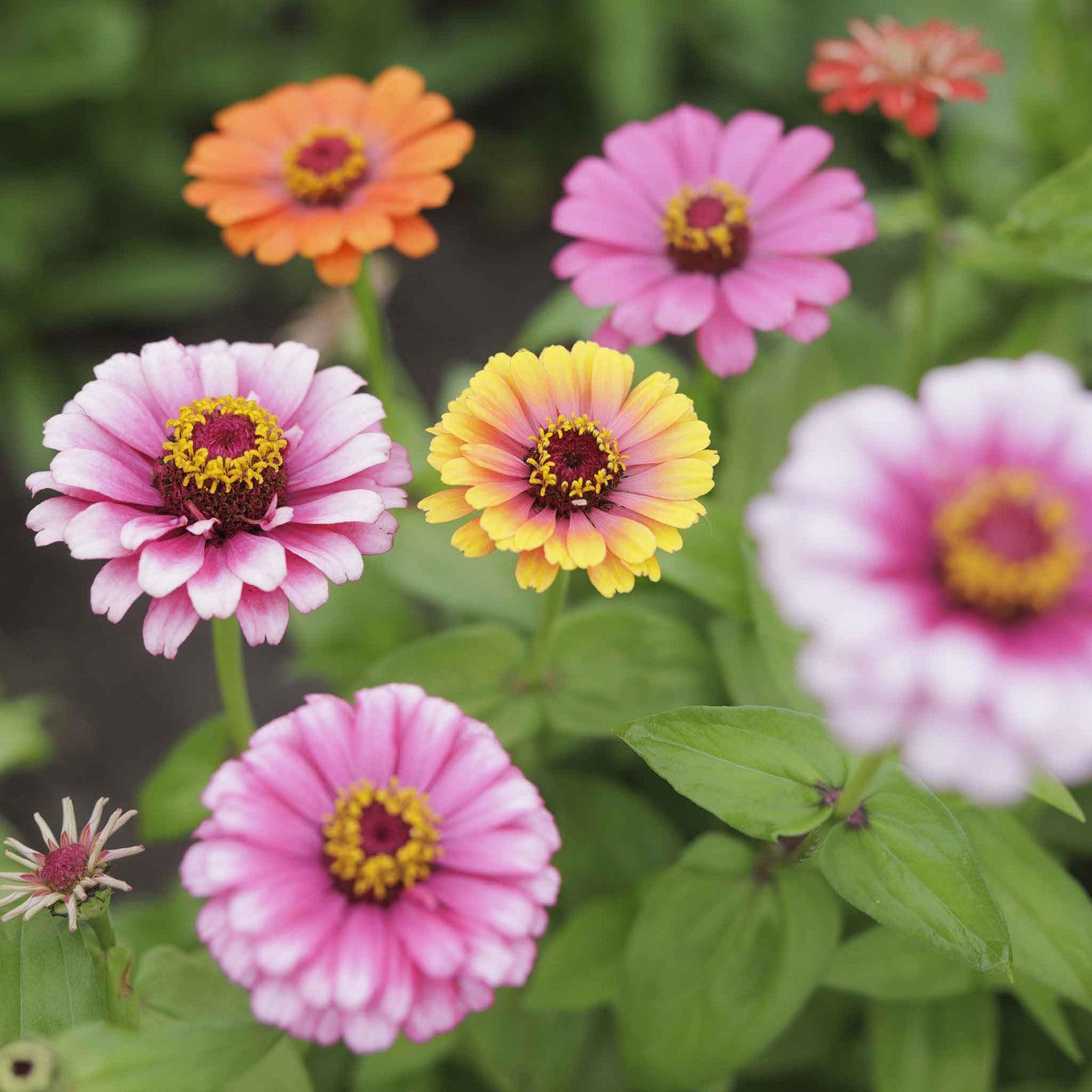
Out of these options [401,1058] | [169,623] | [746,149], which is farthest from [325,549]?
[746,149]

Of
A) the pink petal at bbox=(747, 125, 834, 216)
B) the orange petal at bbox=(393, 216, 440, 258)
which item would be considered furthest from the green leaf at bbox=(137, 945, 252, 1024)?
the pink petal at bbox=(747, 125, 834, 216)

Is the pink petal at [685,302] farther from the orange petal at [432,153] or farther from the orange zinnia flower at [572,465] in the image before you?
the orange petal at [432,153]

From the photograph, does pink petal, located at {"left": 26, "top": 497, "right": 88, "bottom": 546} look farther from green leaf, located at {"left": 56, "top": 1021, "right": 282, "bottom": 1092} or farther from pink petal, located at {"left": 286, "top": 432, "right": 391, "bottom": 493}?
green leaf, located at {"left": 56, "top": 1021, "right": 282, "bottom": 1092}

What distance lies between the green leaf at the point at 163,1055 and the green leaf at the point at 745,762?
0.39 metres

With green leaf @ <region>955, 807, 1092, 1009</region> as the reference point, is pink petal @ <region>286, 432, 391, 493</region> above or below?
above

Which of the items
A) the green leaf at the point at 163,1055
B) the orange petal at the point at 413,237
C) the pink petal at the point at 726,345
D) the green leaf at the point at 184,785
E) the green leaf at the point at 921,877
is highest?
the orange petal at the point at 413,237

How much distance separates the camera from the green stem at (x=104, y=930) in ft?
3.13

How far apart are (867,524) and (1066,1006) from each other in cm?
114

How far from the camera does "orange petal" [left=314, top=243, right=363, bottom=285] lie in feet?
4.12

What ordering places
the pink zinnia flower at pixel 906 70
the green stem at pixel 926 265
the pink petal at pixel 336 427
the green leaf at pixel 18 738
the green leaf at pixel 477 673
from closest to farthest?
the pink petal at pixel 336 427
the green leaf at pixel 477 673
the pink zinnia flower at pixel 906 70
the green stem at pixel 926 265
the green leaf at pixel 18 738

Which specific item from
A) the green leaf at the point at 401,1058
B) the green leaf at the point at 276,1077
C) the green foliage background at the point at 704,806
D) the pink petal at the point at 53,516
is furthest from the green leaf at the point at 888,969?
the pink petal at the point at 53,516

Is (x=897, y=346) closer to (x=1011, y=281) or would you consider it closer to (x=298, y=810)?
(x=1011, y=281)

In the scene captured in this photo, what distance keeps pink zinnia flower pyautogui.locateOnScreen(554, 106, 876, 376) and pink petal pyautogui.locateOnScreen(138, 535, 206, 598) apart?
500 mm

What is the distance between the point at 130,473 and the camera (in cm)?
100
